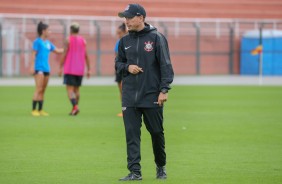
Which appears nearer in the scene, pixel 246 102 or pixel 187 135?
pixel 187 135

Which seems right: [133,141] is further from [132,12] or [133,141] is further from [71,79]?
[71,79]

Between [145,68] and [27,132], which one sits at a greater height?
[145,68]

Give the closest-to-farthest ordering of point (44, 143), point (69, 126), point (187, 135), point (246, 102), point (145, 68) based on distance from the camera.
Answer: point (145, 68) < point (44, 143) < point (187, 135) < point (69, 126) < point (246, 102)

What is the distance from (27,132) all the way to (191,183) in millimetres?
6502

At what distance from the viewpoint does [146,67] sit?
9.58m

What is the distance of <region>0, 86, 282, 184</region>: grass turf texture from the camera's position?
10289mm

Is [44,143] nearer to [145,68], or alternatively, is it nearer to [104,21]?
[145,68]


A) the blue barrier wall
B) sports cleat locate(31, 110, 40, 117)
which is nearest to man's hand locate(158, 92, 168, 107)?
sports cleat locate(31, 110, 40, 117)

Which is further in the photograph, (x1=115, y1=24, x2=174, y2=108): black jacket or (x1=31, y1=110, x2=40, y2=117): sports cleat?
(x1=31, y1=110, x2=40, y2=117): sports cleat

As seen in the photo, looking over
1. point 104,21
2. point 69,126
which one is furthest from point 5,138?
point 104,21

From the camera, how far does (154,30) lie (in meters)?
9.60

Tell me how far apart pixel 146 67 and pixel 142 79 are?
14cm

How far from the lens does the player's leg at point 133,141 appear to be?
378 inches

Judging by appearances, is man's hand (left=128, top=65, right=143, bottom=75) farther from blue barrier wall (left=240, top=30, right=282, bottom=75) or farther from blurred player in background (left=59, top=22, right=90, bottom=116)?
blue barrier wall (left=240, top=30, right=282, bottom=75)
